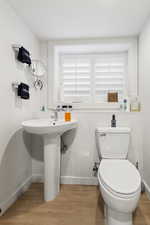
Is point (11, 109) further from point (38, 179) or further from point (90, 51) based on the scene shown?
point (90, 51)

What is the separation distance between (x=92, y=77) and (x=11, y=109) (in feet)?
4.55

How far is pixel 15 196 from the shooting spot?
179 centimetres

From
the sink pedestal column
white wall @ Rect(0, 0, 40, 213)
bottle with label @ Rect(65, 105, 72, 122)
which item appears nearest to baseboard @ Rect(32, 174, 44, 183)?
white wall @ Rect(0, 0, 40, 213)

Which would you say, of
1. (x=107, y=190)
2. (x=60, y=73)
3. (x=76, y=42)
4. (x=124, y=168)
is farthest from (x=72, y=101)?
(x=107, y=190)

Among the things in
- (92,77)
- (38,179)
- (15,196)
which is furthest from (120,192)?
(92,77)

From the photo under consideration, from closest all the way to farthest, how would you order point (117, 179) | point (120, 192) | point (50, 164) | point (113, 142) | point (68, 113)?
point (120, 192), point (117, 179), point (50, 164), point (113, 142), point (68, 113)

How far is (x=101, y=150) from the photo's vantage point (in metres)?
1.92

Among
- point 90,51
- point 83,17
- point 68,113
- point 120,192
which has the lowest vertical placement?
point 120,192

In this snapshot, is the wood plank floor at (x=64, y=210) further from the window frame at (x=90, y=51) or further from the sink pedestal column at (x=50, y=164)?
the window frame at (x=90, y=51)

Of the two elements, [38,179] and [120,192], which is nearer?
[120,192]

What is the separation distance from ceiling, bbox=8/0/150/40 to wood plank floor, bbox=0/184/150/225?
206 cm

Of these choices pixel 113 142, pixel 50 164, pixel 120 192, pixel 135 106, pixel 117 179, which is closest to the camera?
pixel 120 192

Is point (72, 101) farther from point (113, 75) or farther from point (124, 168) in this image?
point (124, 168)

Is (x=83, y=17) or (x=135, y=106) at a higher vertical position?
(x=83, y=17)
